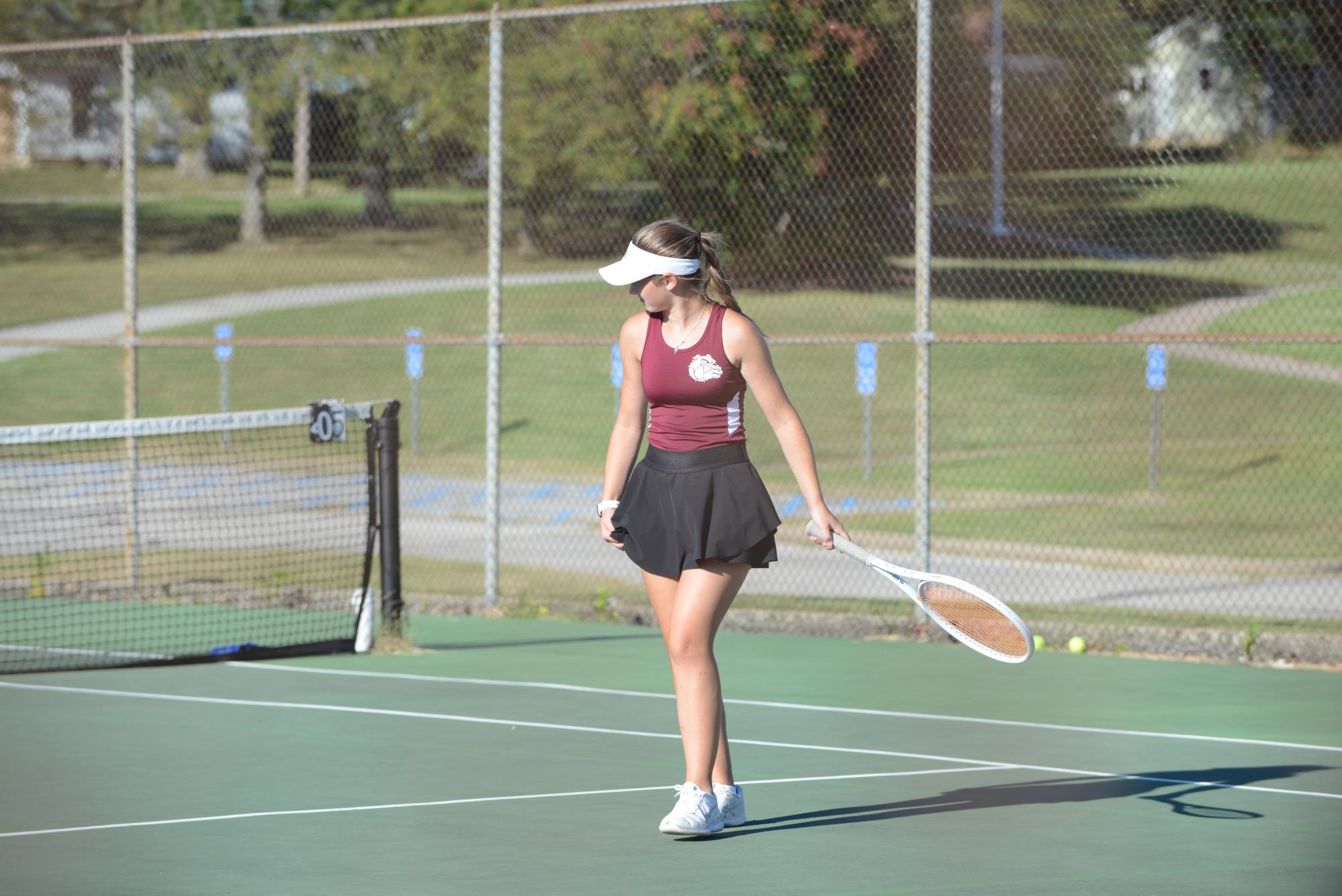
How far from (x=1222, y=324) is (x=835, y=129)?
16.0 m

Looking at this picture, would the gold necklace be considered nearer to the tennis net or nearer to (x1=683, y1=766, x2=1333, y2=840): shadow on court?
(x1=683, y1=766, x2=1333, y2=840): shadow on court

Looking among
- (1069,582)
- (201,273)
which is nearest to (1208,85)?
(1069,582)

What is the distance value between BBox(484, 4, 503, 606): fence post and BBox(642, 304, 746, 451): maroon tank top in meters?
5.46

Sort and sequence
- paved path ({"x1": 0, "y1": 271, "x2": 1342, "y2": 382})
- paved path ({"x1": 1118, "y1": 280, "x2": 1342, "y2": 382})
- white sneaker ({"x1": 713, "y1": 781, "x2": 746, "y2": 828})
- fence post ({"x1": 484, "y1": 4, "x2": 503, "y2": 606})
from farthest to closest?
paved path ({"x1": 0, "y1": 271, "x2": 1342, "y2": 382}) → paved path ({"x1": 1118, "y1": 280, "x2": 1342, "y2": 382}) → fence post ({"x1": 484, "y1": 4, "x2": 503, "y2": 606}) → white sneaker ({"x1": 713, "y1": 781, "x2": 746, "y2": 828})

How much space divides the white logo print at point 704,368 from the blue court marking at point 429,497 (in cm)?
1388

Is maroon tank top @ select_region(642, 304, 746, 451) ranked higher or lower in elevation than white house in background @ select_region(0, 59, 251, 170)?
lower

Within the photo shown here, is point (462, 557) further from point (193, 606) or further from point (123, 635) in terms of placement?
point (123, 635)

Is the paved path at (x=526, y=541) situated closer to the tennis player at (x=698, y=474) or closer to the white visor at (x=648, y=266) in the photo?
the tennis player at (x=698, y=474)

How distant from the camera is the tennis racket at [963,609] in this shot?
6324mm

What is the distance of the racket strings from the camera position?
649cm

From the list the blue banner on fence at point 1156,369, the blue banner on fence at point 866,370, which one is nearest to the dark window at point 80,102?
the blue banner on fence at point 866,370

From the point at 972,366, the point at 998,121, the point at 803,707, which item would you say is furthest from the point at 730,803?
the point at 972,366

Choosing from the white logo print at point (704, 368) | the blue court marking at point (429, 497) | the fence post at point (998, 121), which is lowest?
the blue court marking at point (429, 497)

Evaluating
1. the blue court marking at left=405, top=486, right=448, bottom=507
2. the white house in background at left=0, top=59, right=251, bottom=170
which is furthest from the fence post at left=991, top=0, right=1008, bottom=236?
the white house in background at left=0, top=59, right=251, bottom=170
